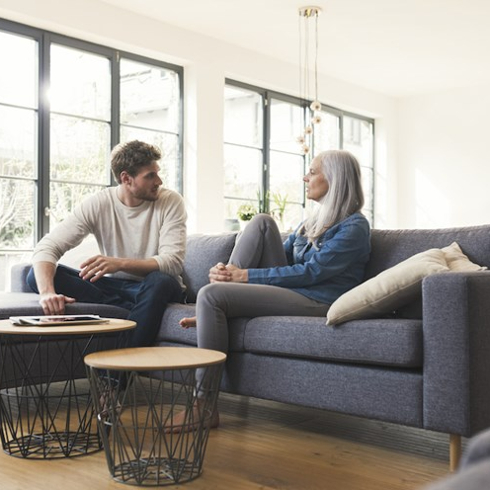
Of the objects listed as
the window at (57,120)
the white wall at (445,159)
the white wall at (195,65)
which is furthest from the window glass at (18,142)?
the white wall at (445,159)

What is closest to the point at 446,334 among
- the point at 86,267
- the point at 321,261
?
the point at 321,261

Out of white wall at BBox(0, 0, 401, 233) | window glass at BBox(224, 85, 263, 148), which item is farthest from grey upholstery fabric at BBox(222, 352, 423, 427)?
window glass at BBox(224, 85, 263, 148)

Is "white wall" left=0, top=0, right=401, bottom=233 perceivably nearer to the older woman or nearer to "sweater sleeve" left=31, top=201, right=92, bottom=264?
"sweater sleeve" left=31, top=201, right=92, bottom=264

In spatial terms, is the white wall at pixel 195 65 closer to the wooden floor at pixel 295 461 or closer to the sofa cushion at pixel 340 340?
the sofa cushion at pixel 340 340

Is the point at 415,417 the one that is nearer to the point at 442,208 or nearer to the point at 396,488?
the point at 396,488

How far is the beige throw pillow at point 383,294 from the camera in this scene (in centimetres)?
229

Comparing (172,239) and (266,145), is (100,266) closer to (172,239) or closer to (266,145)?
(172,239)

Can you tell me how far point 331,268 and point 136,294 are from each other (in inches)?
38.0

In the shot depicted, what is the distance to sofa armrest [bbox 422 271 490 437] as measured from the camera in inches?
79.7

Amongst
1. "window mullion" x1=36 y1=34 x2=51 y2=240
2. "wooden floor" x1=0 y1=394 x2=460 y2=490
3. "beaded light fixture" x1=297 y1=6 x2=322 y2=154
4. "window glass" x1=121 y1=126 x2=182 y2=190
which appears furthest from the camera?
"window glass" x1=121 y1=126 x2=182 y2=190

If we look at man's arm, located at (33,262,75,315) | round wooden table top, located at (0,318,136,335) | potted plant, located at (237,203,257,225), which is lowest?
round wooden table top, located at (0,318,136,335)

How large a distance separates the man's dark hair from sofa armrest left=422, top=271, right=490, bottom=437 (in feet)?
5.16

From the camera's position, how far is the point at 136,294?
321 cm

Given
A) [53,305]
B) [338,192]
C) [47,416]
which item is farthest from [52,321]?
[338,192]
